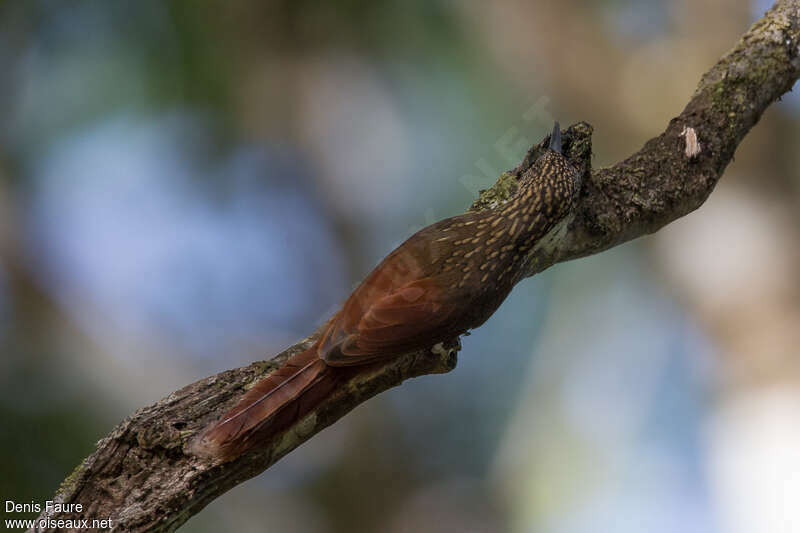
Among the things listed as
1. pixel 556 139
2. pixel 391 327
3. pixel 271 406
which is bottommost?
pixel 271 406

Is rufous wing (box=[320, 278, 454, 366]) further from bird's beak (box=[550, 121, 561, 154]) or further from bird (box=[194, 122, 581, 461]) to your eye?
bird's beak (box=[550, 121, 561, 154])

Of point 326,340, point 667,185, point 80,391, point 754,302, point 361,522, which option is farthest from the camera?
point 754,302

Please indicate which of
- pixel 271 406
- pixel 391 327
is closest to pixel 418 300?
pixel 391 327

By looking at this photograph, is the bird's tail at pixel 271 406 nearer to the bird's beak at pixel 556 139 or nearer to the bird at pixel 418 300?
the bird at pixel 418 300

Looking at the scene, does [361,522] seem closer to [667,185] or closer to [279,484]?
[279,484]

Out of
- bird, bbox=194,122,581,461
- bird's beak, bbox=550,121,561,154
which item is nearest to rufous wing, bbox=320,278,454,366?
bird, bbox=194,122,581,461

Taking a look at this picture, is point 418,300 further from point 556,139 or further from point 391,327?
point 556,139

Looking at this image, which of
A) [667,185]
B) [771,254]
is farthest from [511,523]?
[667,185]

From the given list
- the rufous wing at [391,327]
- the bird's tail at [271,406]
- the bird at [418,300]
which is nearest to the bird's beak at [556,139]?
the bird at [418,300]
